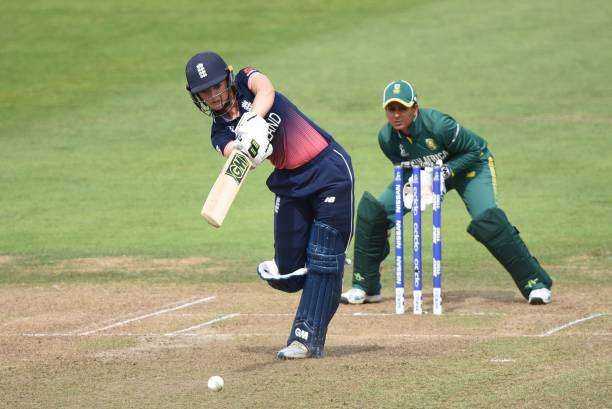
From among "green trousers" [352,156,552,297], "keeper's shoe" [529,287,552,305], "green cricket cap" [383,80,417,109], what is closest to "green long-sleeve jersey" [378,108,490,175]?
"green trousers" [352,156,552,297]

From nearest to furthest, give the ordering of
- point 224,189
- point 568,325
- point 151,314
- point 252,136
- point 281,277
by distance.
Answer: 1. point 252,136
2. point 224,189
3. point 281,277
4. point 568,325
5. point 151,314

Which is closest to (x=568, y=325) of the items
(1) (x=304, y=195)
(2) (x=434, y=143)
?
(2) (x=434, y=143)

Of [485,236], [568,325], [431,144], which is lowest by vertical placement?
[568,325]

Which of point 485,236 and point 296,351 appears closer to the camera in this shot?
point 296,351

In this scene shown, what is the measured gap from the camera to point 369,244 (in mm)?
10312

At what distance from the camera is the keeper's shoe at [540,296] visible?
32.0 feet

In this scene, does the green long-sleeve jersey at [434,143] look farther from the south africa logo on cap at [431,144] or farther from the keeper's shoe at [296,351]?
the keeper's shoe at [296,351]

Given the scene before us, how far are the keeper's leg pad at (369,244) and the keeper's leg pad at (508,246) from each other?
33.4 inches

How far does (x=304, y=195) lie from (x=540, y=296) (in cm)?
307

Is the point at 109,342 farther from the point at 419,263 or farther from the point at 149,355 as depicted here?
the point at 419,263

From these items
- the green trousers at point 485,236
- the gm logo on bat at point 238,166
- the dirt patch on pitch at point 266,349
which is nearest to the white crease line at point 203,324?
the dirt patch on pitch at point 266,349

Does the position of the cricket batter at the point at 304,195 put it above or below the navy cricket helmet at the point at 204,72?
below

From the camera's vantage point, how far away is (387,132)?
10094mm

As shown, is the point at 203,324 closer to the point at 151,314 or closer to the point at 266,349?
the point at 151,314
